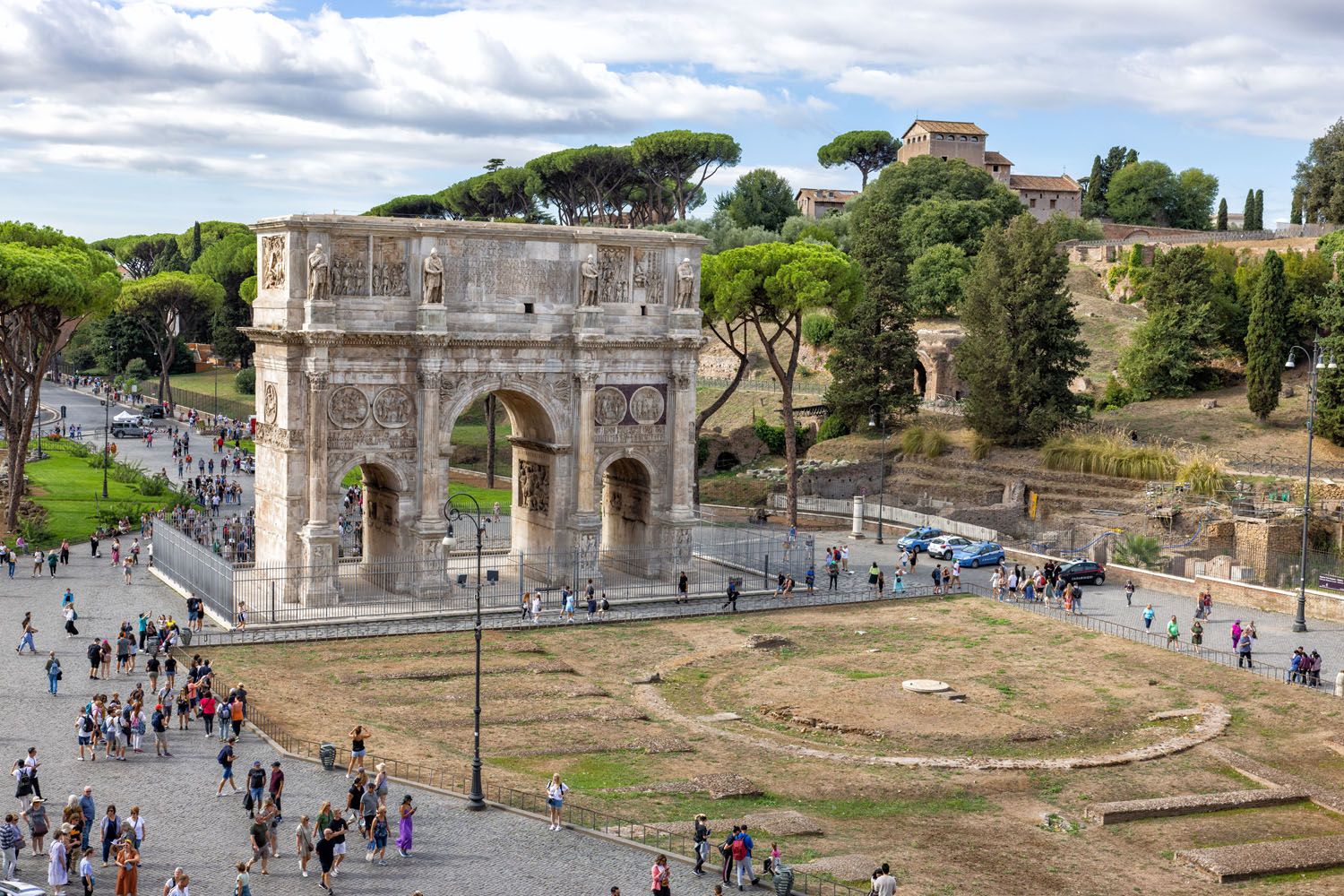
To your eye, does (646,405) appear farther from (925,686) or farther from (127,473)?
(127,473)

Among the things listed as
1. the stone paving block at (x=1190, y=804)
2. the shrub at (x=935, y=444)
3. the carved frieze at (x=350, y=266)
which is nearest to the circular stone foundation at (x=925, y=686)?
the stone paving block at (x=1190, y=804)

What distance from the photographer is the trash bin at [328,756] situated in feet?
99.1

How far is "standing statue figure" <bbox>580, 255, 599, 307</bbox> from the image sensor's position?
48625mm

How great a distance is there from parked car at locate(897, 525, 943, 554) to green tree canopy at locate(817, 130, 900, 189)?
8610cm

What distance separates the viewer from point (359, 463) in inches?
1833

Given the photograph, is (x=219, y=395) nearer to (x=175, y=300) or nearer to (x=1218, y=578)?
(x=175, y=300)

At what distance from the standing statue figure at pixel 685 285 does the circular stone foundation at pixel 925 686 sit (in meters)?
16.8

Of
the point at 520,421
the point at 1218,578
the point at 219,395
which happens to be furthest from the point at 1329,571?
the point at 219,395

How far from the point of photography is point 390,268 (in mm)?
46312

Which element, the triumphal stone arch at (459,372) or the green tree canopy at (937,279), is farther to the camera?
the green tree canopy at (937,279)

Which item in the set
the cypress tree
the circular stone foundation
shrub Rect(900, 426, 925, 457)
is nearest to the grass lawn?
the circular stone foundation

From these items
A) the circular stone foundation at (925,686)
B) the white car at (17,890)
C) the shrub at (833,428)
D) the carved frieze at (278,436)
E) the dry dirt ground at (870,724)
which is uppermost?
the carved frieze at (278,436)

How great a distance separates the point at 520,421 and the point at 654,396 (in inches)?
186

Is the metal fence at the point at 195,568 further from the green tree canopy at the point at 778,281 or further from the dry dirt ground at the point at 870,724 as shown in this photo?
the green tree canopy at the point at 778,281
